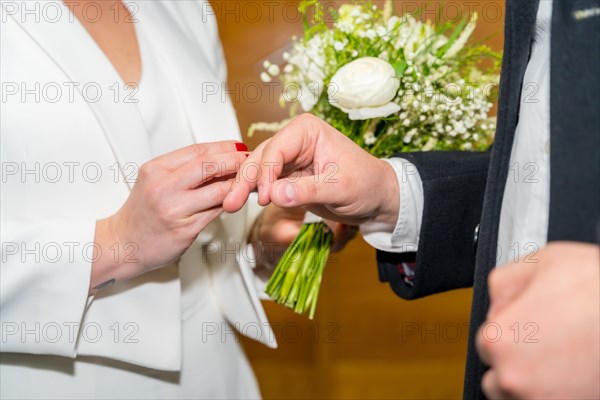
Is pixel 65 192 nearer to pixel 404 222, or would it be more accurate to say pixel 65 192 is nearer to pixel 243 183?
pixel 243 183

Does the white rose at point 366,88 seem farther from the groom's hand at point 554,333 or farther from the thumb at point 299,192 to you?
the groom's hand at point 554,333

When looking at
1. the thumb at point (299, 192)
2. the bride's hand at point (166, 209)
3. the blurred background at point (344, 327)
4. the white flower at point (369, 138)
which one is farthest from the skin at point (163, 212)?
the blurred background at point (344, 327)

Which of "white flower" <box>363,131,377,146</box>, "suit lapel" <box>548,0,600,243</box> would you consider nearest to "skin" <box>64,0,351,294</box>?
"white flower" <box>363,131,377,146</box>

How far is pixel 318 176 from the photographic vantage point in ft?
3.40

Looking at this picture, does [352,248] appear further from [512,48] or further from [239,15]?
[512,48]

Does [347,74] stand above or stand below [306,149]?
above

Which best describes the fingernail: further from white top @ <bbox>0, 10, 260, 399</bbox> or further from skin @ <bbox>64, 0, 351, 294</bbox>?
white top @ <bbox>0, 10, 260, 399</bbox>

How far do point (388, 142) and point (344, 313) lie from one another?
1883 mm

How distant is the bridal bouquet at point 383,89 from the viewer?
1262 millimetres

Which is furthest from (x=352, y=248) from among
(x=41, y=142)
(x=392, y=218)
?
(x=41, y=142)

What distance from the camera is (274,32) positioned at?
10.8ft

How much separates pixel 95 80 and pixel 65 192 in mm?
199

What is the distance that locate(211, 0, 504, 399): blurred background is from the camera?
9.75 feet

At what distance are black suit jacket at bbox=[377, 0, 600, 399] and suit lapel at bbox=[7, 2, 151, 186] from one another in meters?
0.49
